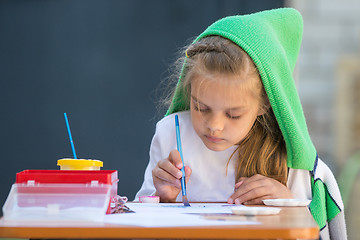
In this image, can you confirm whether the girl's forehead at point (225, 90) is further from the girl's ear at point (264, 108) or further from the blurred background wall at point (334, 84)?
the blurred background wall at point (334, 84)

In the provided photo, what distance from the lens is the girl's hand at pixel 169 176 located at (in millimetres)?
1410

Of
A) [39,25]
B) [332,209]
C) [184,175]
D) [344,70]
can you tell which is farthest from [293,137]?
[39,25]

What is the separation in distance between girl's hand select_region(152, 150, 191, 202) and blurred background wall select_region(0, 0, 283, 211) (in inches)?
79.4

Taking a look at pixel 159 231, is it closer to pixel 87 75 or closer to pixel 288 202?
pixel 288 202

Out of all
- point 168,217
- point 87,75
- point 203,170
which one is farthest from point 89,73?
point 168,217

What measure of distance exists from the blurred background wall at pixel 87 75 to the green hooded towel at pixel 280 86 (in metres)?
1.91

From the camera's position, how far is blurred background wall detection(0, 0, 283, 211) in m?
3.47

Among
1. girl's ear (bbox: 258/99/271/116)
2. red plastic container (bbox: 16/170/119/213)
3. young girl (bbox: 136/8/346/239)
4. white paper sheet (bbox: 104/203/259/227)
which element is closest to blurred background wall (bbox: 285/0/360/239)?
young girl (bbox: 136/8/346/239)

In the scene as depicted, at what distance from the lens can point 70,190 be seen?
3.30ft

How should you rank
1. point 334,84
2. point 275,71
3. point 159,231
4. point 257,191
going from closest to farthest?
point 159,231
point 257,191
point 275,71
point 334,84

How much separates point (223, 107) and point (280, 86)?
0.17m

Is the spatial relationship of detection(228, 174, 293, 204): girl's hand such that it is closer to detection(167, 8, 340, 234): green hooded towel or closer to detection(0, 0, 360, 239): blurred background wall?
detection(167, 8, 340, 234): green hooded towel

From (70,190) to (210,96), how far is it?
0.55 metres

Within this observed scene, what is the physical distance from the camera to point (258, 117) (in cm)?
162
